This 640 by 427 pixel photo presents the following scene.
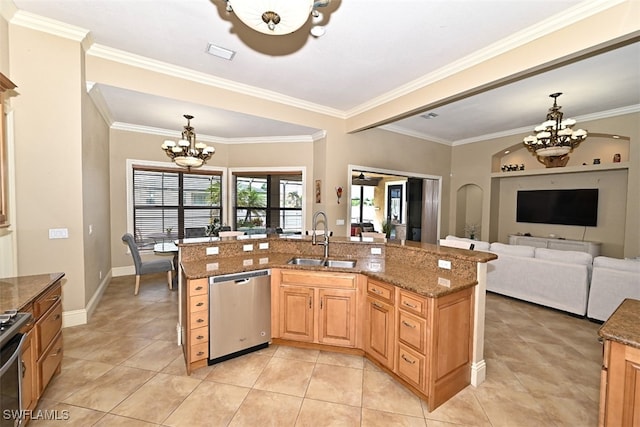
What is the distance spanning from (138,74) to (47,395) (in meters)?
3.45

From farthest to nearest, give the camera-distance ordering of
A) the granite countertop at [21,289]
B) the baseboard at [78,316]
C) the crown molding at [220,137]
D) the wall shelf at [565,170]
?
the crown molding at [220,137] → the wall shelf at [565,170] → the baseboard at [78,316] → the granite countertop at [21,289]

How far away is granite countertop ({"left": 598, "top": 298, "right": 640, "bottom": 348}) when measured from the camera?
1.25 metres

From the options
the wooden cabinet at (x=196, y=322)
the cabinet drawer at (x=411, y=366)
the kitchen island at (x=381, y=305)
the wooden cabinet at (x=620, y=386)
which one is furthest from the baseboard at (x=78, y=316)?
the wooden cabinet at (x=620, y=386)

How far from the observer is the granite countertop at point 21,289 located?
62.2 inches


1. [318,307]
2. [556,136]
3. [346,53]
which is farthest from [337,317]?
[556,136]

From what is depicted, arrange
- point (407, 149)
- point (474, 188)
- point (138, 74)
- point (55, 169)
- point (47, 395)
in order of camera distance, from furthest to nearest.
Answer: point (474, 188) < point (407, 149) < point (138, 74) < point (55, 169) < point (47, 395)

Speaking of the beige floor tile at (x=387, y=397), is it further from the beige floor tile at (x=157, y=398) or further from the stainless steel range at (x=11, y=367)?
the stainless steel range at (x=11, y=367)

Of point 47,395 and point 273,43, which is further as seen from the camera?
point 273,43

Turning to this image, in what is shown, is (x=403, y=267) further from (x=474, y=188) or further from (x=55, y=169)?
(x=474, y=188)

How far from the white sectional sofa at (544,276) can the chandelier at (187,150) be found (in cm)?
529

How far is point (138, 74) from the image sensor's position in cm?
340

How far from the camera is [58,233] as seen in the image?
297 centimetres

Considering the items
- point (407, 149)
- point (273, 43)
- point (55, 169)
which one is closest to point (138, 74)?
point (55, 169)

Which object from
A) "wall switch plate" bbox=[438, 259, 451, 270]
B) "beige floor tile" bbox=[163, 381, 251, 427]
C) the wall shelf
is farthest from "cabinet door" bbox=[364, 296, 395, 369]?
the wall shelf
